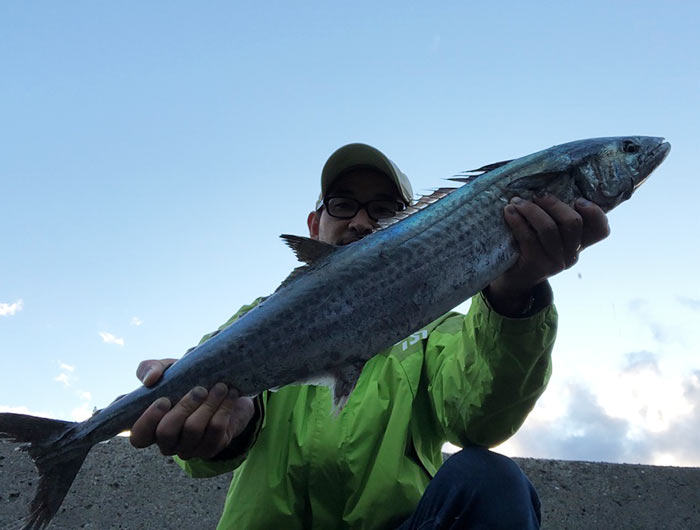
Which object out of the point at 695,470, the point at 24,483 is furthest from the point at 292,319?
the point at 695,470

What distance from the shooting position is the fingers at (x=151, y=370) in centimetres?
217

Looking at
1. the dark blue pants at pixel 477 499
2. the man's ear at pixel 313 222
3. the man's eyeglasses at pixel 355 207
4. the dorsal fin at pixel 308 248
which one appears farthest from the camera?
the man's ear at pixel 313 222

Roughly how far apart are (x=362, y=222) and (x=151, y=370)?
4.56 ft

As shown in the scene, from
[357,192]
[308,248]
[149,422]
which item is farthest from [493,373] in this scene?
[357,192]

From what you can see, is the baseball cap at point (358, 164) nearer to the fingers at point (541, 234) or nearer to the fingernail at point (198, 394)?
the fingers at point (541, 234)

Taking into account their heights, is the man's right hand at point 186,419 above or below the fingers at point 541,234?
above

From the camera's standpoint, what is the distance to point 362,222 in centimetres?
318

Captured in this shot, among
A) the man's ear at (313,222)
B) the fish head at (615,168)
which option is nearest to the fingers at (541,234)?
the fish head at (615,168)

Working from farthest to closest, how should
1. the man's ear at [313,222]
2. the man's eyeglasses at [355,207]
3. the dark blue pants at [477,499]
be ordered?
the man's ear at [313,222] → the man's eyeglasses at [355,207] → the dark blue pants at [477,499]

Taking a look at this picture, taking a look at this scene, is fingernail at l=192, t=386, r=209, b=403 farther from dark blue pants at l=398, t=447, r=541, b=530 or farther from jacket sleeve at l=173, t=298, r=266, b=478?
→ dark blue pants at l=398, t=447, r=541, b=530

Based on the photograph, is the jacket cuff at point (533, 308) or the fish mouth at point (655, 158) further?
the fish mouth at point (655, 158)

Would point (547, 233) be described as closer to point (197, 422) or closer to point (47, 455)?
point (197, 422)

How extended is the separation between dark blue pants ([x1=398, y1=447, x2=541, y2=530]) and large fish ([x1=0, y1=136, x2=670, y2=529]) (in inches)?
19.6

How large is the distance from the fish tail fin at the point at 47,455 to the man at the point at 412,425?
0.27 metres
